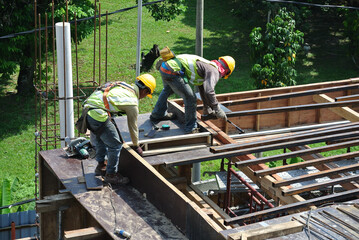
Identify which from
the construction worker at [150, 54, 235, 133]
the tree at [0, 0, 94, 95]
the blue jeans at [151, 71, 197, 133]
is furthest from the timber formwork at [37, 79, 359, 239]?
the tree at [0, 0, 94, 95]

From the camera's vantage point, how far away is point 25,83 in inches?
957

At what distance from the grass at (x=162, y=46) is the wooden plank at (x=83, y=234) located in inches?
451

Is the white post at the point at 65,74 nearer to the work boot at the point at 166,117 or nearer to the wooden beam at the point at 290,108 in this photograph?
the work boot at the point at 166,117

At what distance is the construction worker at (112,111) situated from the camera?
9.59 m

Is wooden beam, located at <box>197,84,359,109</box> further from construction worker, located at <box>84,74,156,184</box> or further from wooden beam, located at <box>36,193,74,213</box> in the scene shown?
wooden beam, located at <box>36,193,74,213</box>

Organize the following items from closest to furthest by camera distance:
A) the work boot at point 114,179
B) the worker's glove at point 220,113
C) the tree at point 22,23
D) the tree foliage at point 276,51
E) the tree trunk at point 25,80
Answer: the work boot at point 114,179 → the worker's glove at point 220,113 → the tree foliage at point 276,51 → the tree at point 22,23 → the tree trunk at point 25,80

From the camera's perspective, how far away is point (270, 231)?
7.70 m

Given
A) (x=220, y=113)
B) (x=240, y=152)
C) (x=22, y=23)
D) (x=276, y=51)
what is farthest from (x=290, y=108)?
(x=22, y=23)

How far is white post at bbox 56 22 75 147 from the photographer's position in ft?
43.0

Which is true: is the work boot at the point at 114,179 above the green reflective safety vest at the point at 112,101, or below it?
below

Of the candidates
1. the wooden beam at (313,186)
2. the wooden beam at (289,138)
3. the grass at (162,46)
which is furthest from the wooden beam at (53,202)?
the grass at (162,46)

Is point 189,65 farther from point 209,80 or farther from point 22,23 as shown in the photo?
point 22,23

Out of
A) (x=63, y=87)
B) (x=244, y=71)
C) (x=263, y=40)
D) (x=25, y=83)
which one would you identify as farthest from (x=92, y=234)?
(x=244, y=71)

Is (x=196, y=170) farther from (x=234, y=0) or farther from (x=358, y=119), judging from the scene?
(x=234, y=0)
